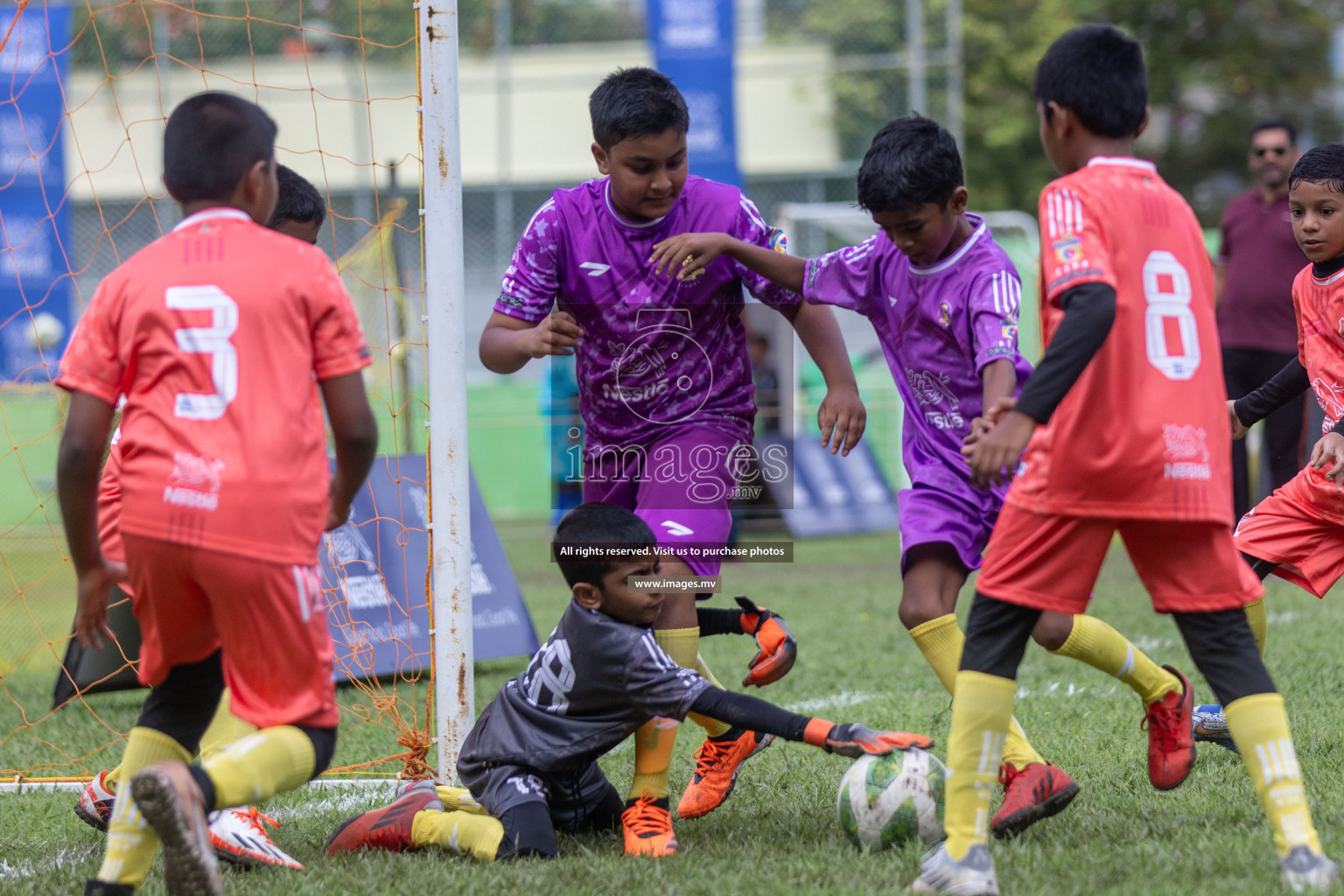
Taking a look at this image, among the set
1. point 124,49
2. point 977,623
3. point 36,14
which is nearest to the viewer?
point 977,623

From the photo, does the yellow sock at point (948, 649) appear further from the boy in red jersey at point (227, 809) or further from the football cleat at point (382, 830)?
the boy in red jersey at point (227, 809)

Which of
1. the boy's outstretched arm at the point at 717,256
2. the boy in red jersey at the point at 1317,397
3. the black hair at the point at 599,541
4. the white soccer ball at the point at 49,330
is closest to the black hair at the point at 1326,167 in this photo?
the boy in red jersey at the point at 1317,397

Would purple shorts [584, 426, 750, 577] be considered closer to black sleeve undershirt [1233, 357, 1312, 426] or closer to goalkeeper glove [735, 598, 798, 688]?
goalkeeper glove [735, 598, 798, 688]

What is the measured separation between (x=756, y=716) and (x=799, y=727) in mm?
106

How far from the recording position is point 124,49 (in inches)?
880

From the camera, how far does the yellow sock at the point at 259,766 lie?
2.73 meters

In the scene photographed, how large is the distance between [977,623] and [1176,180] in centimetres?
2297

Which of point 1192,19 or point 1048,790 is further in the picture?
point 1192,19

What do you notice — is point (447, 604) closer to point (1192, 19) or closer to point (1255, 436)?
point (1255, 436)

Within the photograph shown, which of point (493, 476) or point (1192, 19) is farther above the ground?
point (1192, 19)

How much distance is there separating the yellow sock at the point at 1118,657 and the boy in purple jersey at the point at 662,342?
81 cm

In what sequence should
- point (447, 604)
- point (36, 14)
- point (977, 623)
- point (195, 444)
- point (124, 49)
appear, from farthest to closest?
point (124, 49)
point (36, 14)
point (447, 604)
point (977, 623)
point (195, 444)

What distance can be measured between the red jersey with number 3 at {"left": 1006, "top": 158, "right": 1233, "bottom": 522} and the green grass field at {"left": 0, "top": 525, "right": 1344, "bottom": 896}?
845 millimetres

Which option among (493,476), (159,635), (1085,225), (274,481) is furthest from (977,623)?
(493,476)
